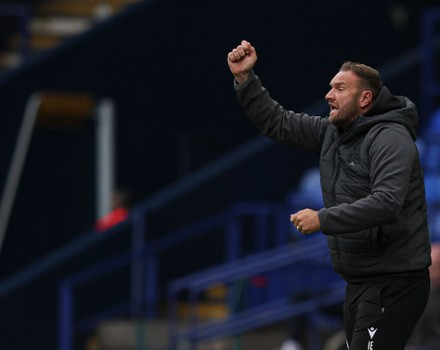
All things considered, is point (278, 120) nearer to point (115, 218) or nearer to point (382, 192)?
point (382, 192)

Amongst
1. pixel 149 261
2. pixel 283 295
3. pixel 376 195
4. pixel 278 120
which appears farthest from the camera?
pixel 149 261

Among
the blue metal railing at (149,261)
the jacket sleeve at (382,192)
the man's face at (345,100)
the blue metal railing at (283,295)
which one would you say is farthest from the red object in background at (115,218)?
the jacket sleeve at (382,192)

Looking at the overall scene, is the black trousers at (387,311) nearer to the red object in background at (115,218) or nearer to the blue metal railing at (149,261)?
the blue metal railing at (149,261)

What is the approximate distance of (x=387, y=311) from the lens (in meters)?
5.78

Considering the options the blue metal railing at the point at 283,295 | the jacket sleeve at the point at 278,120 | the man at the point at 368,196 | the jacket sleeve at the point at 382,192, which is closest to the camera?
the jacket sleeve at the point at 382,192

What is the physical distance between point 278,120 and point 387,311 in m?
1.04

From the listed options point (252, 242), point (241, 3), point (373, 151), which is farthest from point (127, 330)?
point (373, 151)

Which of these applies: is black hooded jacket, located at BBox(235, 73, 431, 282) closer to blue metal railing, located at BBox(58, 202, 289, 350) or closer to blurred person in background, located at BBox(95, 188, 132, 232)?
blue metal railing, located at BBox(58, 202, 289, 350)

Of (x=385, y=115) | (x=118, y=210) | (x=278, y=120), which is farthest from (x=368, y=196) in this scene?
(x=118, y=210)

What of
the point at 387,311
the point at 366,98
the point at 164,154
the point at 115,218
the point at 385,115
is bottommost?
the point at 387,311

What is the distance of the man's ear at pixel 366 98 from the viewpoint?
583 centimetres

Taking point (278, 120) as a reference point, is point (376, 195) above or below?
below

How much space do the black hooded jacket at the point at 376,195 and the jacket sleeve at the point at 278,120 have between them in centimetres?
14

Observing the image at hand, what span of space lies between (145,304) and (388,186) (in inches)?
302
